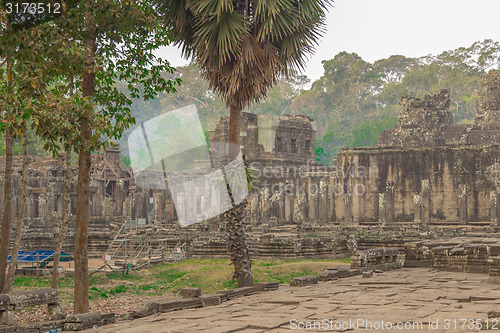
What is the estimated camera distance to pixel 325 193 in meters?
35.2

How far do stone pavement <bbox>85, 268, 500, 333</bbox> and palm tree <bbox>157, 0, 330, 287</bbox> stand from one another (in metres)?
3.77

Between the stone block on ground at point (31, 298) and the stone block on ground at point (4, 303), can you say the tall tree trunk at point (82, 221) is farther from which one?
the stone block on ground at point (4, 303)

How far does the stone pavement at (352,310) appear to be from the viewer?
321 inches

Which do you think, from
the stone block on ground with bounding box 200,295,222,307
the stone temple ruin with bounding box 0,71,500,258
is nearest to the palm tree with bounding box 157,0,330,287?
the stone block on ground with bounding box 200,295,222,307

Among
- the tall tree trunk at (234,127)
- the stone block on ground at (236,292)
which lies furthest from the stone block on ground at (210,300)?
the tall tree trunk at (234,127)

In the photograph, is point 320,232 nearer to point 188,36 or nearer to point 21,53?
point 188,36

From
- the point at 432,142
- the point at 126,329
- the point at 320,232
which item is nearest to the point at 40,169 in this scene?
the point at 320,232

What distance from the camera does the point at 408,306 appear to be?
386 inches

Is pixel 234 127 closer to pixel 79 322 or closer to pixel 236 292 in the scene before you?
pixel 236 292

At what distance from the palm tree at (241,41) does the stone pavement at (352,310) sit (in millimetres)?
3768

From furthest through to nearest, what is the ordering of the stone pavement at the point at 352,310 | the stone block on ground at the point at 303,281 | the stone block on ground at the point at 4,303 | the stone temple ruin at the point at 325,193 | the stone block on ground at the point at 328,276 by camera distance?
the stone temple ruin at the point at 325,193
the stone block on ground at the point at 328,276
the stone block on ground at the point at 303,281
the stone block on ground at the point at 4,303
the stone pavement at the point at 352,310

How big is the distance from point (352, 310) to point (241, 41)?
24.0 ft

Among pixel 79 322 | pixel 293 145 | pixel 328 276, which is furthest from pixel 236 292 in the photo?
pixel 293 145

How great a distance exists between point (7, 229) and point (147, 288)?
608 centimetres
